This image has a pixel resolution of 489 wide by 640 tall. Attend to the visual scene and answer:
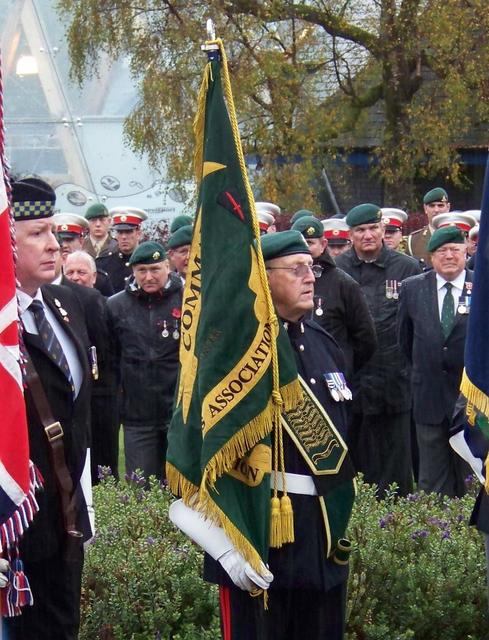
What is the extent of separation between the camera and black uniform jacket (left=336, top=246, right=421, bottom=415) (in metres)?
9.84

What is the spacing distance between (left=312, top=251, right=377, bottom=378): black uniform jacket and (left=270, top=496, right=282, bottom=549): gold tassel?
425 cm

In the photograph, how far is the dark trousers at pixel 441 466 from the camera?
9219 millimetres

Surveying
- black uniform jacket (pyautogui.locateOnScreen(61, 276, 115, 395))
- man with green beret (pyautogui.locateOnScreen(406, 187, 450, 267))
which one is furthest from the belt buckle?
man with green beret (pyautogui.locateOnScreen(406, 187, 450, 267))

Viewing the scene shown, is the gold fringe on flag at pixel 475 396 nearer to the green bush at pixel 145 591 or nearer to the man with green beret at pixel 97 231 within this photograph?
the green bush at pixel 145 591

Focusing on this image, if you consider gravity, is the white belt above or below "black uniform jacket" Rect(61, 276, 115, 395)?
above

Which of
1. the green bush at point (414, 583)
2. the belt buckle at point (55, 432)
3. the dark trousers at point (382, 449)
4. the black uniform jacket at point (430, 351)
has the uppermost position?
the belt buckle at point (55, 432)

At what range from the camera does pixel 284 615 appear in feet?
16.2

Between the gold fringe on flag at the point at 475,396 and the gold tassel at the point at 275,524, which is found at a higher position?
the gold fringe on flag at the point at 475,396

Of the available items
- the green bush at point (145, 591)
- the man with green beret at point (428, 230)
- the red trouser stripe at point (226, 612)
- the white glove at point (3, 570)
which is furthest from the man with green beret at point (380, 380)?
the white glove at point (3, 570)

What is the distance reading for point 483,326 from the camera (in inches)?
199

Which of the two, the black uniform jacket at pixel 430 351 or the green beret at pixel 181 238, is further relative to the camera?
the green beret at pixel 181 238

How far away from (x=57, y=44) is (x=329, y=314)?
14.0m

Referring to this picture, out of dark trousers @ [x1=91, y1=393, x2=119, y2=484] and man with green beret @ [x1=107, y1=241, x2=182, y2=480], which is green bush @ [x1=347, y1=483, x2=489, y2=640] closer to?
man with green beret @ [x1=107, y1=241, x2=182, y2=480]

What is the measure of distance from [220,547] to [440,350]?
4.74 metres
